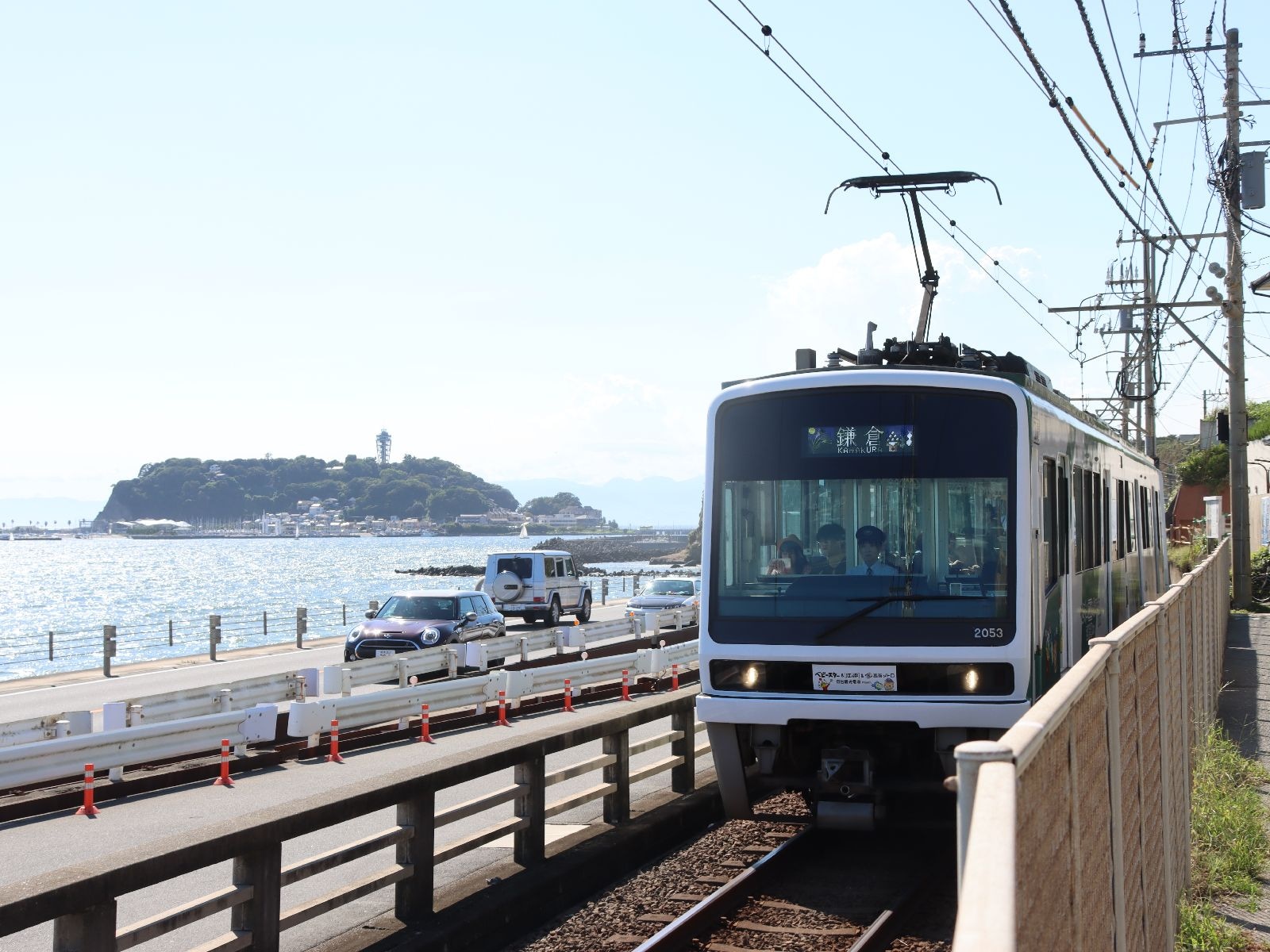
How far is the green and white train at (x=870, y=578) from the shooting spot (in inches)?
373

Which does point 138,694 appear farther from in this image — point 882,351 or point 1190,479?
point 1190,479

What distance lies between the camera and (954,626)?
31.1 feet

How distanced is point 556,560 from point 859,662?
1346 inches

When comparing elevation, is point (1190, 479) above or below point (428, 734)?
above

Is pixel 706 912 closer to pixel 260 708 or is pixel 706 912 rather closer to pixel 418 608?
pixel 260 708

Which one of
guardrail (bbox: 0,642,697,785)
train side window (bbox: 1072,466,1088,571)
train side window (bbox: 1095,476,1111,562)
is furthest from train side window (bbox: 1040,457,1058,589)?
guardrail (bbox: 0,642,697,785)

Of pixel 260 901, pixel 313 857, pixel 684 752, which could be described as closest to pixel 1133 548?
pixel 684 752

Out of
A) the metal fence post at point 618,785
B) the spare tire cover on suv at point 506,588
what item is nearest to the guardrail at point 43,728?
the metal fence post at point 618,785

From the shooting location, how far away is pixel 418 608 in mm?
30094

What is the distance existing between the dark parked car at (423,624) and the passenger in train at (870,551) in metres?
19.0

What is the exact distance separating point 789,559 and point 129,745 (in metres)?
8.44

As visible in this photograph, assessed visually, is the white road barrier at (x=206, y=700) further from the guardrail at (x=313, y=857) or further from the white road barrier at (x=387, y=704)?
the guardrail at (x=313, y=857)

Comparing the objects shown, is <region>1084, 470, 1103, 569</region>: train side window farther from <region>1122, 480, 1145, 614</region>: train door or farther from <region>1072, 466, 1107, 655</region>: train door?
<region>1122, 480, 1145, 614</region>: train door

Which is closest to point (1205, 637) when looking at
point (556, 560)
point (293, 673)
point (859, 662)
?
point (859, 662)
